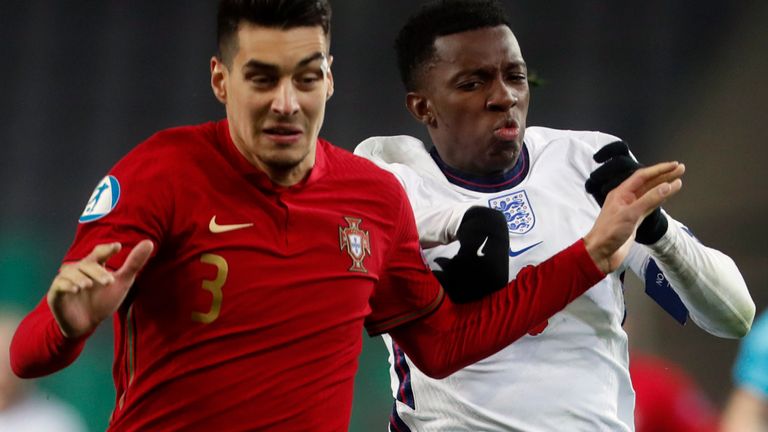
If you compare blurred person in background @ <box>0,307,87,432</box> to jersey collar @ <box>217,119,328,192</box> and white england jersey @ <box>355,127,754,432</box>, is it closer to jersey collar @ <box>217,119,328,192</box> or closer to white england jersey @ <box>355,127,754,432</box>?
white england jersey @ <box>355,127,754,432</box>

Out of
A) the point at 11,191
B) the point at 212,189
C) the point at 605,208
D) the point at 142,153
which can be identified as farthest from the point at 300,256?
the point at 11,191

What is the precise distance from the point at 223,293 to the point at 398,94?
3.58 metres

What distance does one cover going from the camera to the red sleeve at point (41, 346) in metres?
1.69

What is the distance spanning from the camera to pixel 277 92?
1895mm

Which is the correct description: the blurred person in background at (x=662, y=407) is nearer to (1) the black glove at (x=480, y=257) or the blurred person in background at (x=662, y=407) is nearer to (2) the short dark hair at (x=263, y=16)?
(1) the black glove at (x=480, y=257)

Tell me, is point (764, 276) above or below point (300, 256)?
below

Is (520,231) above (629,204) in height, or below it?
below

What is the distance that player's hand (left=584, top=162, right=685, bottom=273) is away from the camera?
202 centimetres

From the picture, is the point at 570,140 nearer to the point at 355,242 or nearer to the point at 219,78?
the point at 355,242

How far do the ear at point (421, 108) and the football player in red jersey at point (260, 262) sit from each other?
39 cm

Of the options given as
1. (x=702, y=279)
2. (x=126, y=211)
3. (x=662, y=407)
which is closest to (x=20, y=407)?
(x=662, y=407)

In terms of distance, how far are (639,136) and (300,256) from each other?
12.1ft

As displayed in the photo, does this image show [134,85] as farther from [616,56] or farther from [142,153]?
[142,153]

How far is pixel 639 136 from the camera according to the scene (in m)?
5.33
